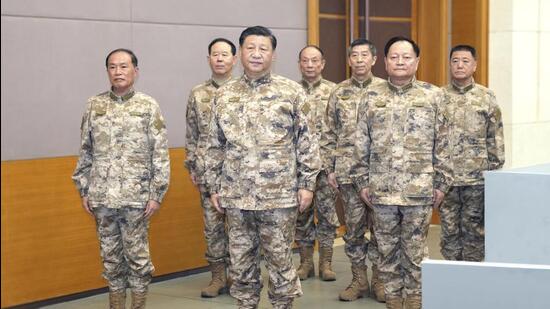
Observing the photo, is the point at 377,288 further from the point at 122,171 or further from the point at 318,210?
the point at 122,171

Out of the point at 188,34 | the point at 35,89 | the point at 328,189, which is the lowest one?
the point at 328,189

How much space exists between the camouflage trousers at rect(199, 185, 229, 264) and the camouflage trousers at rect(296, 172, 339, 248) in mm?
756

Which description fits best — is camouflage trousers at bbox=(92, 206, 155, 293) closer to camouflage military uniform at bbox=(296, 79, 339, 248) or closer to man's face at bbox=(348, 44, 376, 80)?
camouflage military uniform at bbox=(296, 79, 339, 248)

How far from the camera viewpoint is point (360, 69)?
268 inches

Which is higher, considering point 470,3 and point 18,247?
point 470,3

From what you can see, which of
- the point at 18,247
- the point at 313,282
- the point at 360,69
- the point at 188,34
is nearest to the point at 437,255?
the point at 313,282

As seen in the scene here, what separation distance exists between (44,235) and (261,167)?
6.80ft

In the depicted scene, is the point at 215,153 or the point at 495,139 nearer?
the point at 215,153

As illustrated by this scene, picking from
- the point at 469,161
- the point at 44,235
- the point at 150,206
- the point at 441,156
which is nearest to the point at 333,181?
the point at 469,161

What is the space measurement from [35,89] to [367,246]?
2.48 metres

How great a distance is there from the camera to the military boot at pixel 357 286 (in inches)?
259

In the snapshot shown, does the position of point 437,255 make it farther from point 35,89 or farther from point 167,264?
point 35,89

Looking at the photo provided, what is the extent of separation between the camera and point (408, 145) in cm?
553

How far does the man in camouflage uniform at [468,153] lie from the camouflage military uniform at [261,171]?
203cm
